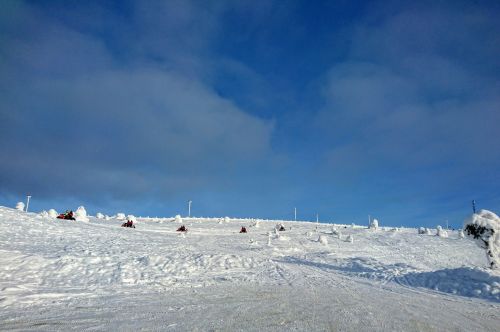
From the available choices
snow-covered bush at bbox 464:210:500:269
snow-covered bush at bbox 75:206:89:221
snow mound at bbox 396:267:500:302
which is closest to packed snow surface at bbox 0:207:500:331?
snow mound at bbox 396:267:500:302

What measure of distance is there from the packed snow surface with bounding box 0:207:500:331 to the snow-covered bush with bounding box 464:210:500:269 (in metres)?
2.28

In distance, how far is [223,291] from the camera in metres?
12.7

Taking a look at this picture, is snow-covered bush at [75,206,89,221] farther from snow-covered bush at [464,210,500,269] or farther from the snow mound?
snow-covered bush at [464,210,500,269]

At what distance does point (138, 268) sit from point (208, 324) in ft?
33.3

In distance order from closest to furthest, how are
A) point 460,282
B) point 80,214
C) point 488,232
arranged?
point 460,282 → point 488,232 → point 80,214

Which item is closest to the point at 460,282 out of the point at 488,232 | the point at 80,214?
the point at 488,232

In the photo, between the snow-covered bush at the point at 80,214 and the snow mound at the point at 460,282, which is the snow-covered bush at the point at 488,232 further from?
the snow-covered bush at the point at 80,214

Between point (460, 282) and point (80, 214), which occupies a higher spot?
point (80, 214)

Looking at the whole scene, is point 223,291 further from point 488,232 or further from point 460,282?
point 488,232

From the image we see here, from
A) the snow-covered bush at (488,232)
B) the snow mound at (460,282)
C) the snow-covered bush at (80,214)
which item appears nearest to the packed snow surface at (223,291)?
the snow mound at (460,282)

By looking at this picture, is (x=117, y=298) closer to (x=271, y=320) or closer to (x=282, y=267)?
(x=271, y=320)

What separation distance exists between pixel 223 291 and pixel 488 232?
14.2m

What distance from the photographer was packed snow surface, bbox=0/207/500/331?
27.3 ft

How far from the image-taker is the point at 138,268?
55.4ft
